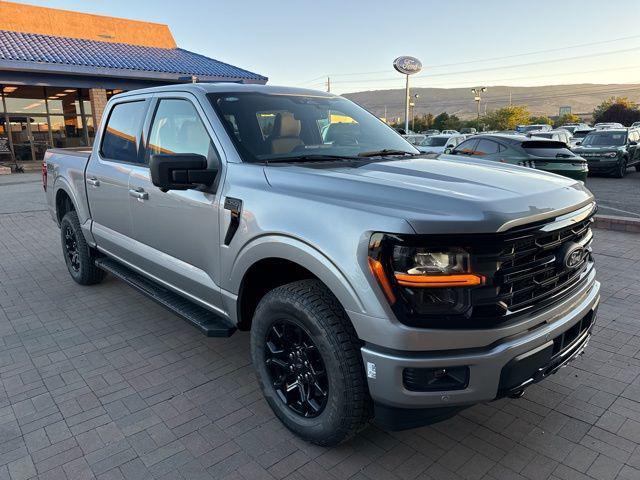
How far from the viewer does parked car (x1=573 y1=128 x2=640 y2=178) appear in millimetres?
16562

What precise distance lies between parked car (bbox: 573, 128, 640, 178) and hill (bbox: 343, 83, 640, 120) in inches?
5085

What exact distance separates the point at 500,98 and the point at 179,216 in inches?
7216

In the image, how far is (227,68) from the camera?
2369 cm

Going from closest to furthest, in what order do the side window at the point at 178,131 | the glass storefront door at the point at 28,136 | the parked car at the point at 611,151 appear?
1. the side window at the point at 178,131
2. the parked car at the point at 611,151
3. the glass storefront door at the point at 28,136

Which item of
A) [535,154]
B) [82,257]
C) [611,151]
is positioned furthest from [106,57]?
[611,151]

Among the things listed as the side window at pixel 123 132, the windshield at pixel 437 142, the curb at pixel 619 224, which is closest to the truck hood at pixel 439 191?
the side window at pixel 123 132

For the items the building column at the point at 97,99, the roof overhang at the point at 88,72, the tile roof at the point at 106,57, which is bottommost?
the building column at the point at 97,99

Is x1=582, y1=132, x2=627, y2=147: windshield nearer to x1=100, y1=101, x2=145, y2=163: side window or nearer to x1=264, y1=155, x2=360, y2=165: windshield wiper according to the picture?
x1=264, y1=155, x2=360, y2=165: windshield wiper

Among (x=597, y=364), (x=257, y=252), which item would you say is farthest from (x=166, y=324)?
(x=597, y=364)

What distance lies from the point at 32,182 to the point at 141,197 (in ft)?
52.1

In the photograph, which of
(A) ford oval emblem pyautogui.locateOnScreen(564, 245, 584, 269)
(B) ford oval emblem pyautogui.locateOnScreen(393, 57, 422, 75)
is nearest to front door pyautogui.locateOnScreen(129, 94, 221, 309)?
(A) ford oval emblem pyautogui.locateOnScreen(564, 245, 584, 269)

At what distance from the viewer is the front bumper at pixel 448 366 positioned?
2.15 metres

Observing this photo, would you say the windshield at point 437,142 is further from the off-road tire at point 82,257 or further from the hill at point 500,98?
the hill at point 500,98

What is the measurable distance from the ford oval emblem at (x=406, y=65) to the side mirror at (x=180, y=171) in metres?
28.1
